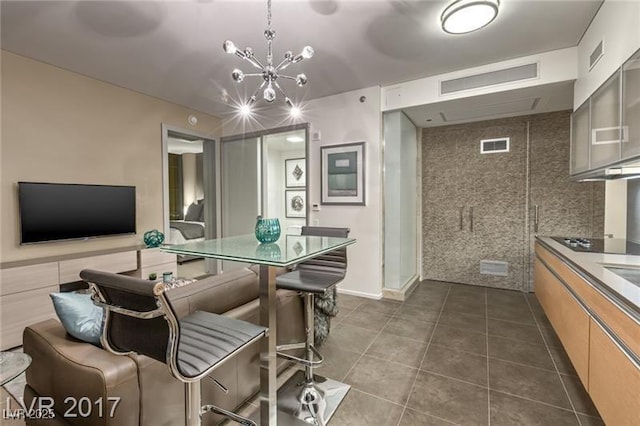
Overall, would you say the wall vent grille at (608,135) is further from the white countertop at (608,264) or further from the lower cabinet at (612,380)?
the lower cabinet at (612,380)

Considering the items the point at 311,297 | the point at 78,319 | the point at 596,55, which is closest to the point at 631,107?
the point at 596,55

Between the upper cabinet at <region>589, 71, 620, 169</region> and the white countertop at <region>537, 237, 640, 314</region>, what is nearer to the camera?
the white countertop at <region>537, 237, 640, 314</region>

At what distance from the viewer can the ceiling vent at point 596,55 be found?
217 centimetres

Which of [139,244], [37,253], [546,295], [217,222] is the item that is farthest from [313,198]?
[37,253]

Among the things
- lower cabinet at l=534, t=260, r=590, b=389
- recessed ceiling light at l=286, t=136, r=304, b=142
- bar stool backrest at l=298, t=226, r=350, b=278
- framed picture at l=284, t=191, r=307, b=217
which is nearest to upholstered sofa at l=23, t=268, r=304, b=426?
bar stool backrest at l=298, t=226, r=350, b=278

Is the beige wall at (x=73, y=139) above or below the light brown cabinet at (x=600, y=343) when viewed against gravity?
above

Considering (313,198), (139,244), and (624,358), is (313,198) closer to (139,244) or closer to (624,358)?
(139,244)

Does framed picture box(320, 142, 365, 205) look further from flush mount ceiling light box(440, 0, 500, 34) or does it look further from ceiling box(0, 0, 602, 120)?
flush mount ceiling light box(440, 0, 500, 34)

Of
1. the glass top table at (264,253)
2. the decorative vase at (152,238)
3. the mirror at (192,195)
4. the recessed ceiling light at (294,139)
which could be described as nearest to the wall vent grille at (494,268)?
the glass top table at (264,253)

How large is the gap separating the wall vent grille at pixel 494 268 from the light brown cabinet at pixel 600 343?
1.77 meters

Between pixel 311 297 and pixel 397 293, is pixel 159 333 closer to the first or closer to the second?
pixel 311 297

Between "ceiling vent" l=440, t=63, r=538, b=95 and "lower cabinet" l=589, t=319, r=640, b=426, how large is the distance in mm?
2495

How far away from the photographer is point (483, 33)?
2564 mm

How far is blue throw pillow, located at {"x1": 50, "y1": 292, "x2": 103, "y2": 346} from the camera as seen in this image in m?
1.27
